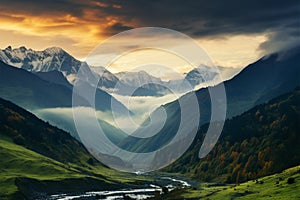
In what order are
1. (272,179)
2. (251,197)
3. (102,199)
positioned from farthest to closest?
(102,199) → (272,179) → (251,197)

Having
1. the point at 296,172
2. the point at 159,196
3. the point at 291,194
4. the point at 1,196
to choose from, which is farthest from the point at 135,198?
the point at 291,194

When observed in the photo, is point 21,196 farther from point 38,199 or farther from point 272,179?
point 272,179

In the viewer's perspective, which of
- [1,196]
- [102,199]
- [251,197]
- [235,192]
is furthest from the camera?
[102,199]

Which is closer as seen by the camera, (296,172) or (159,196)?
(296,172)

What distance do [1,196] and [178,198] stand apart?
6643cm

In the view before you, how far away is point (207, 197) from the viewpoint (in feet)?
517

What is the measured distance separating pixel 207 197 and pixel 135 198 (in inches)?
1774

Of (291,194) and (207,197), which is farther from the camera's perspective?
(207,197)

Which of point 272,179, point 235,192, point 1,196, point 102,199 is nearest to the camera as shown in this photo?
point 235,192

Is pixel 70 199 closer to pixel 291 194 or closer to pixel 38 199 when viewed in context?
pixel 38 199

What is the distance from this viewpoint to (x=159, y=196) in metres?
188

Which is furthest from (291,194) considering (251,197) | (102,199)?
(102,199)

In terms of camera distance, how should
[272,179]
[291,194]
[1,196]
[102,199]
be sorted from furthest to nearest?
[102,199] < [1,196] < [272,179] < [291,194]

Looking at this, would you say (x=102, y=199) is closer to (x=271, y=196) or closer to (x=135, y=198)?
(x=135, y=198)
